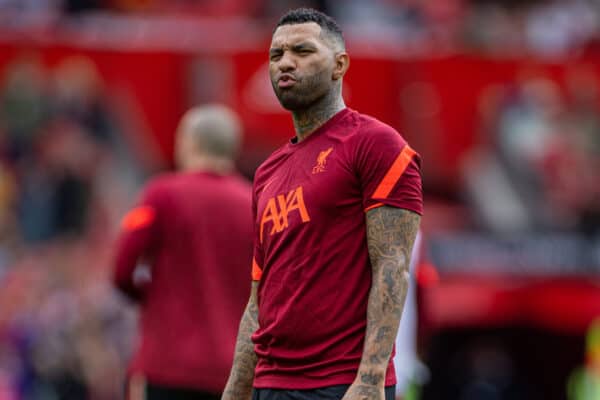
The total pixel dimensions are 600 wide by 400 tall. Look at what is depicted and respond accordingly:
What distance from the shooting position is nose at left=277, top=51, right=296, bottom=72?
15.5ft

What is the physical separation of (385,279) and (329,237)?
25 centimetres

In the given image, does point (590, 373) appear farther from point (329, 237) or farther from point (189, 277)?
point (329, 237)

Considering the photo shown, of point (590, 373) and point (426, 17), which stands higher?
point (426, 17)

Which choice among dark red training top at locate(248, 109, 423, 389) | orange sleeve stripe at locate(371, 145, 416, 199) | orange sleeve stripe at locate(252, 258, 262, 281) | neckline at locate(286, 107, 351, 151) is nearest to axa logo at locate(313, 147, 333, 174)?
dark red training top at locate(248, 109, 423, 389)

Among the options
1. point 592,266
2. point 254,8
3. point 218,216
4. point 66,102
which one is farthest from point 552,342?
point 218,216

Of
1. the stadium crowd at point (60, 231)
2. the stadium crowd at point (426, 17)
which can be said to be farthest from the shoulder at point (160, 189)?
the stadium crowd at point (426, 17)

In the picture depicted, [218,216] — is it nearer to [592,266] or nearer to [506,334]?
[592,266]

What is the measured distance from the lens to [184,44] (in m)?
14.5

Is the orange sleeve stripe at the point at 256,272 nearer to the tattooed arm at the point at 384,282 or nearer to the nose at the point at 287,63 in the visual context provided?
the tattooed arm at the point at 384,282

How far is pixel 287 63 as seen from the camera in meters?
4.73

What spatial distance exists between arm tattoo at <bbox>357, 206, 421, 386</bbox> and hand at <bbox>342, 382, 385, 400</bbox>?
3cm

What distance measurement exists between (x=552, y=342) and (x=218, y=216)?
383 inches

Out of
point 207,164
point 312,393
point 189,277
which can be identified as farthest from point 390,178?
point 207,164

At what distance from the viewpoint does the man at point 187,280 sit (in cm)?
729
